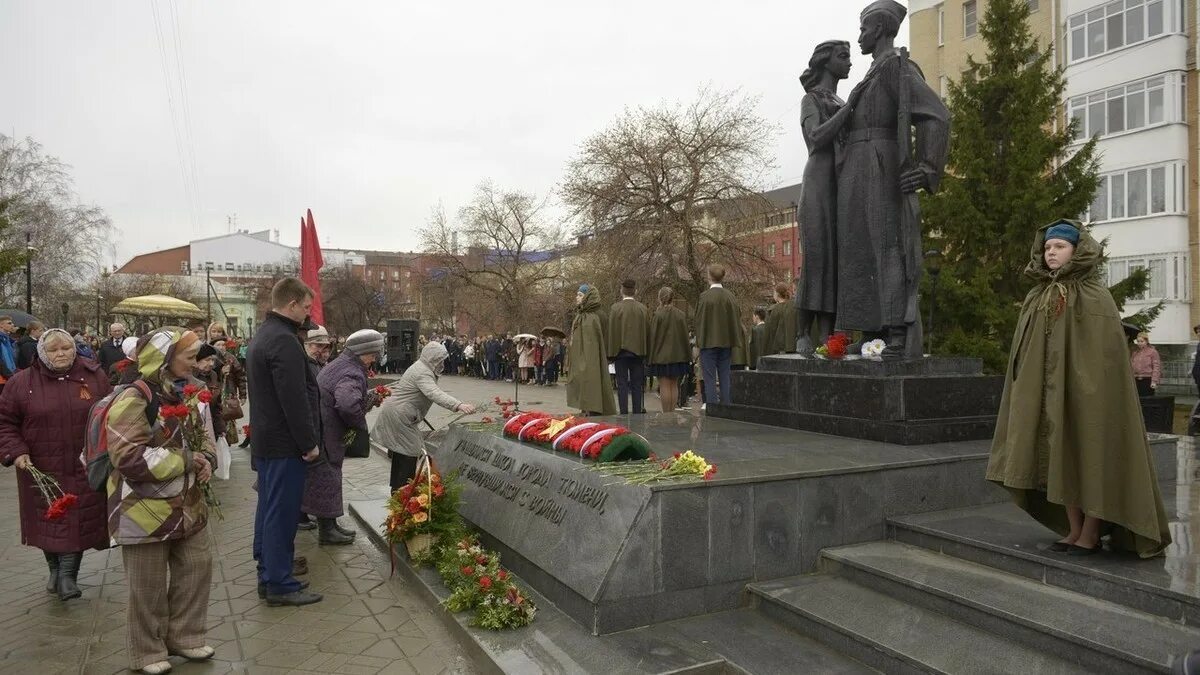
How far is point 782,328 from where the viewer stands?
1144cm

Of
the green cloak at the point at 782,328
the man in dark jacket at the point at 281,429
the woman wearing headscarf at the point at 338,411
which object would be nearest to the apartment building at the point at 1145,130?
the green cloak at the point at 782,328

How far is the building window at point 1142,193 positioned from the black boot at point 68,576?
27.2 m

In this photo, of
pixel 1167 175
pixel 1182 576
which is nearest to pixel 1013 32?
pixel 1167 175

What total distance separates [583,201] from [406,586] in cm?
2400

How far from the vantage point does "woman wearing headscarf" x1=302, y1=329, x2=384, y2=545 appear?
6.53 m

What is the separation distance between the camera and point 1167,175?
973 inches

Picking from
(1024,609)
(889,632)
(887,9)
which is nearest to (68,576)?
(889,632)

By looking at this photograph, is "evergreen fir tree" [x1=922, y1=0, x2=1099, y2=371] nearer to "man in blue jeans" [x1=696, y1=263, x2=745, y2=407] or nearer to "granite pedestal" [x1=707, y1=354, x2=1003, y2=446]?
"man in blue jeans" [x1=696, y1=263, x2=745, y2=407]

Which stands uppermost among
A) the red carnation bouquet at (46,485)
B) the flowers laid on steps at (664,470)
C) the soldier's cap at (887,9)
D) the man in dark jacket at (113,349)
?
the soldier's cap at (887,9)

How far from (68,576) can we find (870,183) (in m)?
7.11

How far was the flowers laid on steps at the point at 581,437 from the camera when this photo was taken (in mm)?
5023

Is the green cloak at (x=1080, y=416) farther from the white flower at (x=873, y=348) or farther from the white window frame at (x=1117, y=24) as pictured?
the white window frame at (x=1117, y=24)

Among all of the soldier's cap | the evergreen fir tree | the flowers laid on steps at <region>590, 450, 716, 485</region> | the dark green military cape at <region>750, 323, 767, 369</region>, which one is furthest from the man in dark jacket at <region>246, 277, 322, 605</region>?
the evergreen fir tree

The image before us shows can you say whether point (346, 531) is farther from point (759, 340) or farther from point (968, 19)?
point (968, 19)
